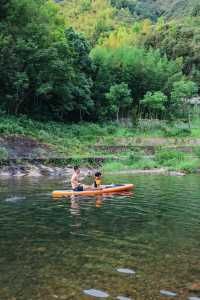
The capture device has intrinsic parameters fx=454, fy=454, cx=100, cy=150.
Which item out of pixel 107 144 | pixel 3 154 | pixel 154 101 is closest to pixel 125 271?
pixel 3 154

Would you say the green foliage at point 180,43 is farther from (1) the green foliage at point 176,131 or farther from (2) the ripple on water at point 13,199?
(2) the ripple on water at point 13,199

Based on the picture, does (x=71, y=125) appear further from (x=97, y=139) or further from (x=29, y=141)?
(x=29, y=141)

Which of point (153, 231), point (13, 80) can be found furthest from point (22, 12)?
point (153, 231)

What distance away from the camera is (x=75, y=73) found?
47594 mm

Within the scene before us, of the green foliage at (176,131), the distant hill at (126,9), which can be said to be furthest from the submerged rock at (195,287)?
the distant hill at (126,9)

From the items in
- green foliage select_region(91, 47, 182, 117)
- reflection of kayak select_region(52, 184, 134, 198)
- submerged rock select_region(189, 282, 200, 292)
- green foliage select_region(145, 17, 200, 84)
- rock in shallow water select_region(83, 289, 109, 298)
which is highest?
green foliage select_region(145, 17, 200, 84)

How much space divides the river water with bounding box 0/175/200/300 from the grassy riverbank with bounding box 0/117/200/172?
13.7 m

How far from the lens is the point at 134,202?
58.0 feet

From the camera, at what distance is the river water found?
24.4 feet

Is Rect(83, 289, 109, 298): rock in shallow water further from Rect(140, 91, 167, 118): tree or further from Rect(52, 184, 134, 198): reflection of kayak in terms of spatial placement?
Rect(140, 91, 167, 118): tree

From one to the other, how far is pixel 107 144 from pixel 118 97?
1032 cm

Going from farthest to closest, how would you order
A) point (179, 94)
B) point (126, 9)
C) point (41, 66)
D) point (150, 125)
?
point (126, 9) → point (179, 94) → point (150, 125) → point (41, 66)

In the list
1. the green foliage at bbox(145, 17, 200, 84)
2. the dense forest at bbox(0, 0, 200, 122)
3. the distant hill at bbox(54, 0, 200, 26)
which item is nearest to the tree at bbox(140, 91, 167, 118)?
the dense forest at bbox(0, 0, 200, 122)

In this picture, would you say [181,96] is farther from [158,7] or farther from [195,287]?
[158,7]
